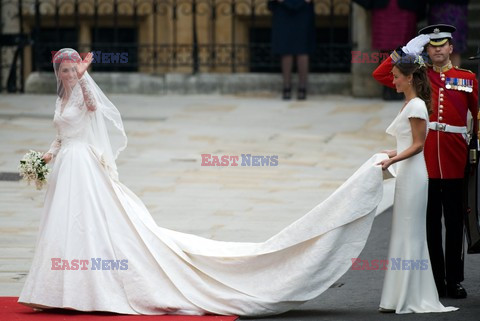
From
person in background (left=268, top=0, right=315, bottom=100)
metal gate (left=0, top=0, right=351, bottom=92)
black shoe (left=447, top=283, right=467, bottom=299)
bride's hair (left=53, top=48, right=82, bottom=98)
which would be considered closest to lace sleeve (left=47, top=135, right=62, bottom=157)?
bride's hair (left=53, top=48, right=82, bottom=98)

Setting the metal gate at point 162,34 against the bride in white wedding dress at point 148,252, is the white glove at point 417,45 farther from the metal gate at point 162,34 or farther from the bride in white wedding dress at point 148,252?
the metal gate at point 162,34

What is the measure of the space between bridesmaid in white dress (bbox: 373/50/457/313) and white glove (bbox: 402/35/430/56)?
0.09 metres

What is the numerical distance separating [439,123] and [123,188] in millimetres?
2148

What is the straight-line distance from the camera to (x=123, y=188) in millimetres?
8000

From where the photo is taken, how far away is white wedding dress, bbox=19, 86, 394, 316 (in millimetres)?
7527

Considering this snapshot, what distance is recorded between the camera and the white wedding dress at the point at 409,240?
7.60 meters

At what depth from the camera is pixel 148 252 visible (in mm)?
7766

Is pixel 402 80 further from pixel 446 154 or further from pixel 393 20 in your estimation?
pixel 393 20

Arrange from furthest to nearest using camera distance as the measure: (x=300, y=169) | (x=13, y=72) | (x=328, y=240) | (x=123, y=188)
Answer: (x=13, y=72) → (x=300, y=169) → (x=123, y=188) → (x=328, y=240)

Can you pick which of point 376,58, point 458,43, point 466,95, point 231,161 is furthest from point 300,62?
point 466,95

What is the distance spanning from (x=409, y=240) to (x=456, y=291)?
646mm

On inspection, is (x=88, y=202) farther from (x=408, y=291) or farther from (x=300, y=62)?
(x=300, y=62)

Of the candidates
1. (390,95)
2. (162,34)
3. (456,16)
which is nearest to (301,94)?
(390,95)

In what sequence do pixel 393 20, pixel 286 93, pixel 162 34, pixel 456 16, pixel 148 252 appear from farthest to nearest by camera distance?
pixel 162 34 < pixel 286 93 < pixel 393 20 < pixel 456 16 < pixel 148 252
